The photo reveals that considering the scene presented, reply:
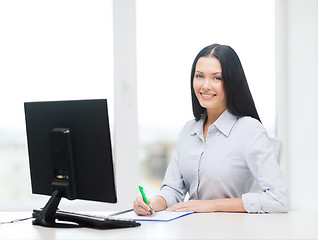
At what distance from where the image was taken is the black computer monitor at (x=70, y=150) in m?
1.64

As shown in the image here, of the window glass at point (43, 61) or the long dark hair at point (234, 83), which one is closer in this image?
the long dark hair at point (234, 83)

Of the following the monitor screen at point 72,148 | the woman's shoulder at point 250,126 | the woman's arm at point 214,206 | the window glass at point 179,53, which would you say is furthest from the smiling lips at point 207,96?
the window glass at point 179,53

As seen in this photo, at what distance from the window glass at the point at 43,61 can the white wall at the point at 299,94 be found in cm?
135

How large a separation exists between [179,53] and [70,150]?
200 cm

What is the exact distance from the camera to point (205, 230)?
60.9 inches

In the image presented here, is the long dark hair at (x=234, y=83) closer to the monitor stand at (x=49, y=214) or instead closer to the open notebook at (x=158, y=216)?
the open notebook at (x=158, y=216)

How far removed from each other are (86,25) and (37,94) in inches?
25.3

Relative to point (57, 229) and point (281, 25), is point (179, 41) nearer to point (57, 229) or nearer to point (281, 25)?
point (281, 25)

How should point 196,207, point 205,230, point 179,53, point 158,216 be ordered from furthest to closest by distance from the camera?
point 179,53, point 196,207, point 158,216, point 205,230

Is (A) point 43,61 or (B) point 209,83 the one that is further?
(A) point 43,61

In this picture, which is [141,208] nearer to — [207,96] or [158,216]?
[158,216]

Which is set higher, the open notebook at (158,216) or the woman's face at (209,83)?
the woman's face at (209,83)

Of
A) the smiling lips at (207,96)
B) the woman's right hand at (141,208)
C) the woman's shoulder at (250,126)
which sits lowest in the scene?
the woman's right hand at (141,208)

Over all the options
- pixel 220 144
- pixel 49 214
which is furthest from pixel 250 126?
pixel 49 214
